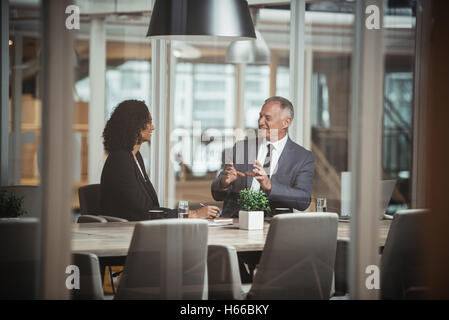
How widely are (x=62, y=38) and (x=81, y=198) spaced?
2.89ft

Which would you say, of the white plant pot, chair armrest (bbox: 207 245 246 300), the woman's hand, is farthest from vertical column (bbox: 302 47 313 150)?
chair armrest (bbox: 207 245 246 300)

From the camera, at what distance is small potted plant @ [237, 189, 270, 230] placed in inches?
184

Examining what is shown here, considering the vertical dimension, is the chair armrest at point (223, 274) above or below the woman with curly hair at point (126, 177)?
below

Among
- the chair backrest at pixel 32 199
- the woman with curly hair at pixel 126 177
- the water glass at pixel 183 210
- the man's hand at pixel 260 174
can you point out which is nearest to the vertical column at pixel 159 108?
the woman with curly hair at pixel 126 177

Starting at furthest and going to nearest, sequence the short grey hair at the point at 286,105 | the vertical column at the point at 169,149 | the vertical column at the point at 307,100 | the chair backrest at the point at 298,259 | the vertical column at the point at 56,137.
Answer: the short grey hair at the point at 286,105 < the vertical column at the point at 307,100 < the vertical column at the point at 169,149 < the chair backrest at the point at 298,259 < the vertical column at the point at 56,137

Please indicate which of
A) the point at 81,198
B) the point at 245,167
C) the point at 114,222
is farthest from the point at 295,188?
the point at 81,198

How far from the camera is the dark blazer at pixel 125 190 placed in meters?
4.96

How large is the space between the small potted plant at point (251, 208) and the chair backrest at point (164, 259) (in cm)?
91

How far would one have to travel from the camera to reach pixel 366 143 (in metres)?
3.61

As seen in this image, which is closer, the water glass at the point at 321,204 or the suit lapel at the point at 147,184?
the water glass at the point at 321,204

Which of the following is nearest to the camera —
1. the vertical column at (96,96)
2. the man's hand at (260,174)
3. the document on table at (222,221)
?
the vertical column at (96,96)

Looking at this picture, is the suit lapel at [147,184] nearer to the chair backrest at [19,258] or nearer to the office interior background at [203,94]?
the office interior background at [203,94]

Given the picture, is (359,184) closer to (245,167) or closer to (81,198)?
(81,198)

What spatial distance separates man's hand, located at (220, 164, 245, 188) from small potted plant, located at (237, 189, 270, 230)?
617 millimetres
